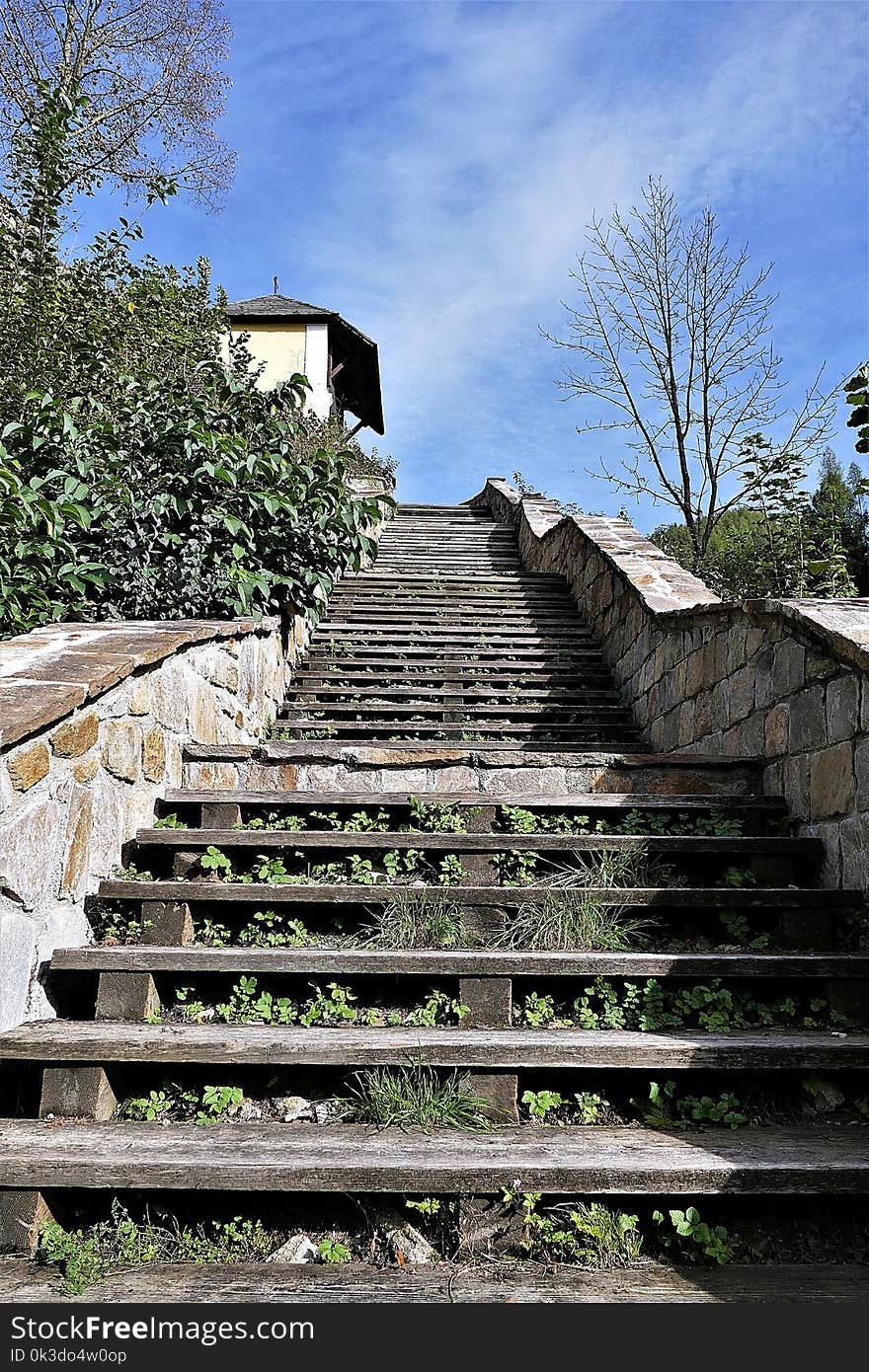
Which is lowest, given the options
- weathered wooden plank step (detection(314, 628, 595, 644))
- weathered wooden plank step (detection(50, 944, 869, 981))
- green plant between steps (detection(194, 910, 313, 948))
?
weathered wooden plank step (detection(50, 944, 869, 981))

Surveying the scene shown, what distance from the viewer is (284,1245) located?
190 cm

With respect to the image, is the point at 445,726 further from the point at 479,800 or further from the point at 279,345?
the point at 279,345

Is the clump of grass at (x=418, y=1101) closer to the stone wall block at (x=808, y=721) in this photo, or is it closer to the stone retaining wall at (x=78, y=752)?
the stone retaining wall at (x=78, y=752)

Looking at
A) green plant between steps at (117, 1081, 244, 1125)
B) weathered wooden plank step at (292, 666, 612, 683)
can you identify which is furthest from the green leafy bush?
green plant between steps at (117, 1081, 244, 1125)

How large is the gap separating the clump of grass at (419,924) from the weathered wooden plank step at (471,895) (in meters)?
0.03

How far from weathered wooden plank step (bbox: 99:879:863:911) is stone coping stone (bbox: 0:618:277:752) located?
23.5 inches

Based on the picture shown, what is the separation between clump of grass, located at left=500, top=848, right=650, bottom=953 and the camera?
267cm

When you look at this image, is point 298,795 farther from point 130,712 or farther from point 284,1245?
point 284,1245

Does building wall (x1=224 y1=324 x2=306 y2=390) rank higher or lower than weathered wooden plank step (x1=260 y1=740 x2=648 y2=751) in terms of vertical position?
higher

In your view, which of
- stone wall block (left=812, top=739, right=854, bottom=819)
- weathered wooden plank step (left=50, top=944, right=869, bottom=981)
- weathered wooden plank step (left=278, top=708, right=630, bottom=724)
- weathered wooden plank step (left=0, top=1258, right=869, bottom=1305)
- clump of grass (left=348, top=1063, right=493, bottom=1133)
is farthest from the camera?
weathered wooden plank step (left=278, top=708, right=630, bottom=724)

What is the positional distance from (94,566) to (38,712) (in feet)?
5.73

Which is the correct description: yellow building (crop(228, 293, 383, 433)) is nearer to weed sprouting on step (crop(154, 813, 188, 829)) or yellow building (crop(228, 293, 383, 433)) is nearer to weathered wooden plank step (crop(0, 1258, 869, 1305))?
weed sprouting on step (crop(154, 813, 188, 829))

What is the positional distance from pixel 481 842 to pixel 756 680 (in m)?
1.40

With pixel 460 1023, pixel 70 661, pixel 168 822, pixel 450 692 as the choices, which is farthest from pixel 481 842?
pixel 450 692
